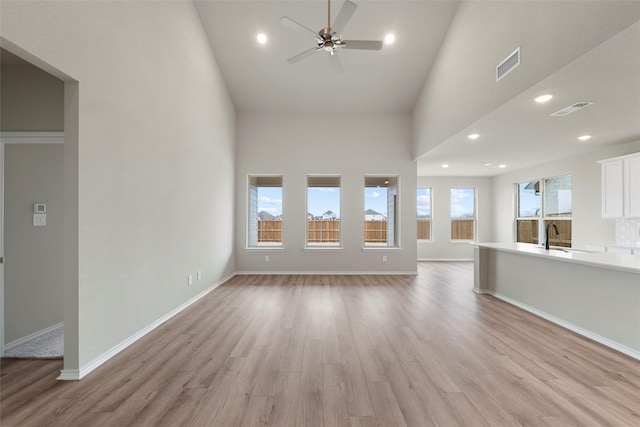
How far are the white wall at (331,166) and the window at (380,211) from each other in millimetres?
344

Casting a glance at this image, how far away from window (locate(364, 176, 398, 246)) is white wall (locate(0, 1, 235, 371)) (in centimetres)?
372

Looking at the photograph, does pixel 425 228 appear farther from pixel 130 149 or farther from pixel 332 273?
pixel 130 149

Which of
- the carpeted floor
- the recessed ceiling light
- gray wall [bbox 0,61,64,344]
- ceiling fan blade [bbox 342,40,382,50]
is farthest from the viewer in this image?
ceiling fan blade [bbox 342,40,382,50]

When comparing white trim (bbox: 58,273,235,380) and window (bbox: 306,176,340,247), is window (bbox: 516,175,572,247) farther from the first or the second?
white trim (bbox: 58,273,235,380)

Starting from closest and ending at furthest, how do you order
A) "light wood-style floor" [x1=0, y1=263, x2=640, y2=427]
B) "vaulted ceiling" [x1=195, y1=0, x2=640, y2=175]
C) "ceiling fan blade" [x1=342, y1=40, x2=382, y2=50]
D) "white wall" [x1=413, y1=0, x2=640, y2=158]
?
"light wood-style floor" [x1=0, y1=263, x2=640, y2=427]
"white wall" [x1=413, y1=0, x2=640, y2=158]
"vaulted ceiling" [x1=195, y1=0, x2=640, y2=175]
"ceiling fan blade" [x1=342, y1=40, x2=382, y2=50]

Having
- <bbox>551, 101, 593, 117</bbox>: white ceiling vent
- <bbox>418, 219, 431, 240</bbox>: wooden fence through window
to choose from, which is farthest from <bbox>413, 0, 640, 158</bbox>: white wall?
<bbox>418, 219, 431, 240</bbox>: wooden fence through window

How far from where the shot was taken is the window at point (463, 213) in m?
8.75

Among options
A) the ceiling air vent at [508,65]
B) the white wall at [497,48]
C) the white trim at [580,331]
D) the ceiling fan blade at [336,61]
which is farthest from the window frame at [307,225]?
the ceiling air vent at [508,65]

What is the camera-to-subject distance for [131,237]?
2.91 meters

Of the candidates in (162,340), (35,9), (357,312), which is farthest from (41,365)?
(357,312)

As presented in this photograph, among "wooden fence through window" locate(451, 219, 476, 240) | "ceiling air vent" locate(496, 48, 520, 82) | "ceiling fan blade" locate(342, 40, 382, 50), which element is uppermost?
"ceiling fan blade" locate(342, 40, 382, 50)

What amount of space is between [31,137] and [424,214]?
851 cm

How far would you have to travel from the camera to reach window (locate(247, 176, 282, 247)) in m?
6.77

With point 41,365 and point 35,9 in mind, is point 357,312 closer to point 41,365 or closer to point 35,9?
point 41,365
